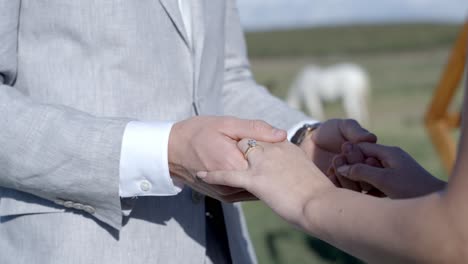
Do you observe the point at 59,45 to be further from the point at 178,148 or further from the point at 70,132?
the point at 178,148

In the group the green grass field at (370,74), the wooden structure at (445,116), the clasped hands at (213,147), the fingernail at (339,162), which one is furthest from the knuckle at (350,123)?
the green grass field at (370,74)

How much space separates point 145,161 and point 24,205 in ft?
1.05

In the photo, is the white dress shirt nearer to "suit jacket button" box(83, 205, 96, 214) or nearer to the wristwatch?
"suit jacket button" box(83, 205, 96, 214)

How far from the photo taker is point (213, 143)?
5.06ft

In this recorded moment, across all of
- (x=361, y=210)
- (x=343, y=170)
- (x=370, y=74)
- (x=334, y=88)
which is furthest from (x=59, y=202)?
(x=370, y=74)

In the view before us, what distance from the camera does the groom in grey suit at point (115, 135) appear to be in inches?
63.7

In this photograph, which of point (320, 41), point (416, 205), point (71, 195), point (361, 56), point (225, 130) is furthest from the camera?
→ point (320, 41)

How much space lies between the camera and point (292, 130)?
78.6 inches

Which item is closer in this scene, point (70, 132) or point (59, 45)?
point (70, 132)

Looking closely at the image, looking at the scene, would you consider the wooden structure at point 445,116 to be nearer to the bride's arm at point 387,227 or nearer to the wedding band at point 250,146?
the wedding band at point 250,146

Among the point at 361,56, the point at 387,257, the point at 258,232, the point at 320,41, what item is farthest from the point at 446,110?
the point at 320,41

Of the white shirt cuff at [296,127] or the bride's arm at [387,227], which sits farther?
the white shirt cuff at [296,127]

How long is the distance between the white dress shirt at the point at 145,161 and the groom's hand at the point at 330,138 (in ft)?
1.29

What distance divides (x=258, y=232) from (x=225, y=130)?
5.34m
